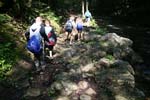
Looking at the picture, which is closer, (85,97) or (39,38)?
(85,97)

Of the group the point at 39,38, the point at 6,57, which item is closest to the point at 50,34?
the point at 39,38

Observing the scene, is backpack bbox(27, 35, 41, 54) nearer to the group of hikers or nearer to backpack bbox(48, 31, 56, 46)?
the group of hikers

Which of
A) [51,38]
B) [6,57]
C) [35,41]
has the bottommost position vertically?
[6,57]

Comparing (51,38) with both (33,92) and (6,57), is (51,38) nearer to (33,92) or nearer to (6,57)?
(6,57)

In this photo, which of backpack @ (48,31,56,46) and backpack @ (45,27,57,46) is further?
backpack @ (48,31,56,46)

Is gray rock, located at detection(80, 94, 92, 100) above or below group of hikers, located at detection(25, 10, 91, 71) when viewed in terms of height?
below

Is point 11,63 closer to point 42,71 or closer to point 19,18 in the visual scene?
point 42,71

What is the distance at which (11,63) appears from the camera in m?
13.1

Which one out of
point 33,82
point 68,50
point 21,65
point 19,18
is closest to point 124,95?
point 33,82

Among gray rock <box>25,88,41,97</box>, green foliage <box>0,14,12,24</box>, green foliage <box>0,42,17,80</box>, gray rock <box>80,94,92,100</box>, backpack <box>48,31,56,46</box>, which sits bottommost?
gray rock <box>80,94,92,100</box>

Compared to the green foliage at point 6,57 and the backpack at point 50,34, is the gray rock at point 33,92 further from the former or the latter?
the backpack at point 50,34

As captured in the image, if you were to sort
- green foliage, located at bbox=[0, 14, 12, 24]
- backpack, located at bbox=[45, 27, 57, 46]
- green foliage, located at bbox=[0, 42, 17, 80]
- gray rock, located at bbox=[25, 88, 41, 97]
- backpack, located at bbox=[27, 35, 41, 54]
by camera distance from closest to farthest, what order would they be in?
gray rock, located at bbox=[25, 88, 41, 97], backpack, located at bbox=[27, 35, 41, 54], green foliage, located at bbox=[0, 42, 17, 80], backpack, located at bbox=[45, 27, 57, 46], green foliage, located at bbox=[0, 14, 12, 24]

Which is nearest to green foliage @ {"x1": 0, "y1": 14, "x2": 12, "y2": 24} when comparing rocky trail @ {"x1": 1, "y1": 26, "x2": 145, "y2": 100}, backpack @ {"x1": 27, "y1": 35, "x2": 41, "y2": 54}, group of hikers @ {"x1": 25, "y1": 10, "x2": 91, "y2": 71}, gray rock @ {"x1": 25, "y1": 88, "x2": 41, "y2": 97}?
group of hikers @ {"x1": 25, "y1": 10, "x2": 91, "y2": 71}

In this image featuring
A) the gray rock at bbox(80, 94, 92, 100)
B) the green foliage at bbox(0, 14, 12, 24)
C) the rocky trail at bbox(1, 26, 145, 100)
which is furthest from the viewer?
the green foliage at bbox(0, 14, 12, 24)
